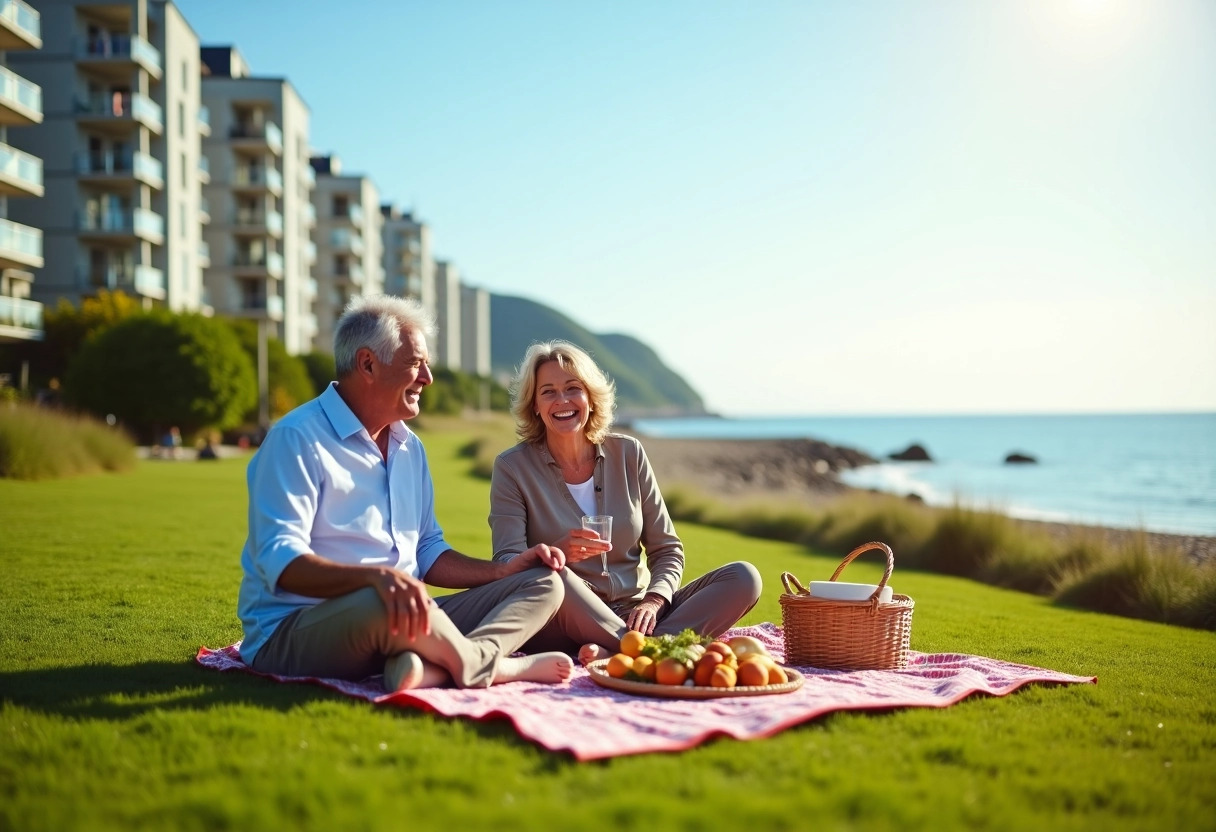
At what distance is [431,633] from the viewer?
14.5 feet

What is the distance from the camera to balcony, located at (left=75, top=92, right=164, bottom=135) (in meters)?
43.2

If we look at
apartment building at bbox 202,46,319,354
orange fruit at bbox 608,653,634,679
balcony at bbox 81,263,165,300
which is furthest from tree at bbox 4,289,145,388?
orange fruit at bbox 608,653,634,679

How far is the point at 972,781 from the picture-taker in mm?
3473

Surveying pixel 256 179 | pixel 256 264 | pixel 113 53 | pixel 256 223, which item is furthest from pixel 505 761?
pixel 256 179

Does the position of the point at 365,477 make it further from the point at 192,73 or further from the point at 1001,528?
the point at 192,73

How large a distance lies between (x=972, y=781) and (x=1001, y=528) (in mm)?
11599

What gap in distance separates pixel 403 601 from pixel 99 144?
47277 millimetres

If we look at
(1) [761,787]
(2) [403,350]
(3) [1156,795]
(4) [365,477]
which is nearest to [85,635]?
(4) [365,477]

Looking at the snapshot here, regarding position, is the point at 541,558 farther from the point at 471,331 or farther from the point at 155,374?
the point at 471,331

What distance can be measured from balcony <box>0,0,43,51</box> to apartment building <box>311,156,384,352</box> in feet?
135

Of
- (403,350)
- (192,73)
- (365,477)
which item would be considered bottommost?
(365,477)

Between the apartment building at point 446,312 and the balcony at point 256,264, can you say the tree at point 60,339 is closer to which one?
the balcony at point 256,264

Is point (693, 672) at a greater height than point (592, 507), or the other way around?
point (592, 507)

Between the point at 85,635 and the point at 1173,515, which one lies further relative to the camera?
the point at 1173,515
